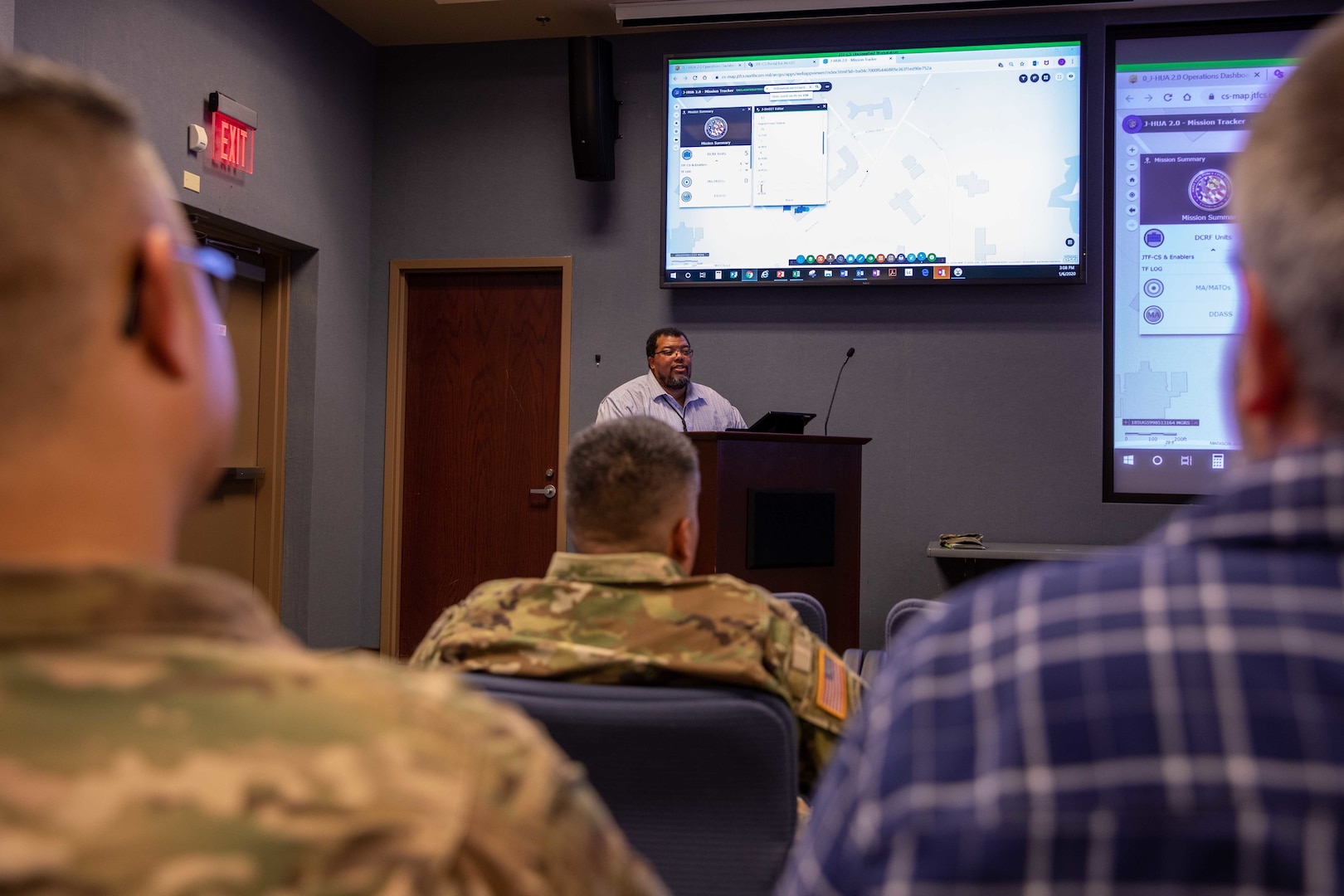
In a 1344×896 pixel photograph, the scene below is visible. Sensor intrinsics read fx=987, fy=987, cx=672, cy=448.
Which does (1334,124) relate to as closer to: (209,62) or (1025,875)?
(1025,875)

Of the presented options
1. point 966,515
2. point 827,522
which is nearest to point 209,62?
point 827,522

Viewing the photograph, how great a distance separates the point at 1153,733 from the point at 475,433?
496 centimetres

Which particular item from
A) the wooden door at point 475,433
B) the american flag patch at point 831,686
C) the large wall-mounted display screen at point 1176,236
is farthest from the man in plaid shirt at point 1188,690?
the wooden door at point 475,433

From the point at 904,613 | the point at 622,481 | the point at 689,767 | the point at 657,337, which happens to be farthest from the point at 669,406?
the point at 689,767

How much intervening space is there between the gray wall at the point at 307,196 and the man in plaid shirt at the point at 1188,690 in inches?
158

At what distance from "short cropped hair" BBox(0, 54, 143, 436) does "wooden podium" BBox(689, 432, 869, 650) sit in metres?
2.59

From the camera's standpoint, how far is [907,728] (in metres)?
0.53

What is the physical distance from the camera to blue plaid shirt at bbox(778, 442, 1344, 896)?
47 cm

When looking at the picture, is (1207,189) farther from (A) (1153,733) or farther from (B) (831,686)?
(A) (1153,733)

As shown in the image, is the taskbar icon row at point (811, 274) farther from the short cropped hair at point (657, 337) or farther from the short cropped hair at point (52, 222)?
the short cropped hair at point (52, 222)

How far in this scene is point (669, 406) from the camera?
4453 millimetres

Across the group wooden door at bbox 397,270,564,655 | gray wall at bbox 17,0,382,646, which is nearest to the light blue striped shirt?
wooden door at bbox 397,270,564,655

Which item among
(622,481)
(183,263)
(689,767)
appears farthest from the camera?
(622,481)

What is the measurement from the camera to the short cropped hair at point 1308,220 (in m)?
0.50
